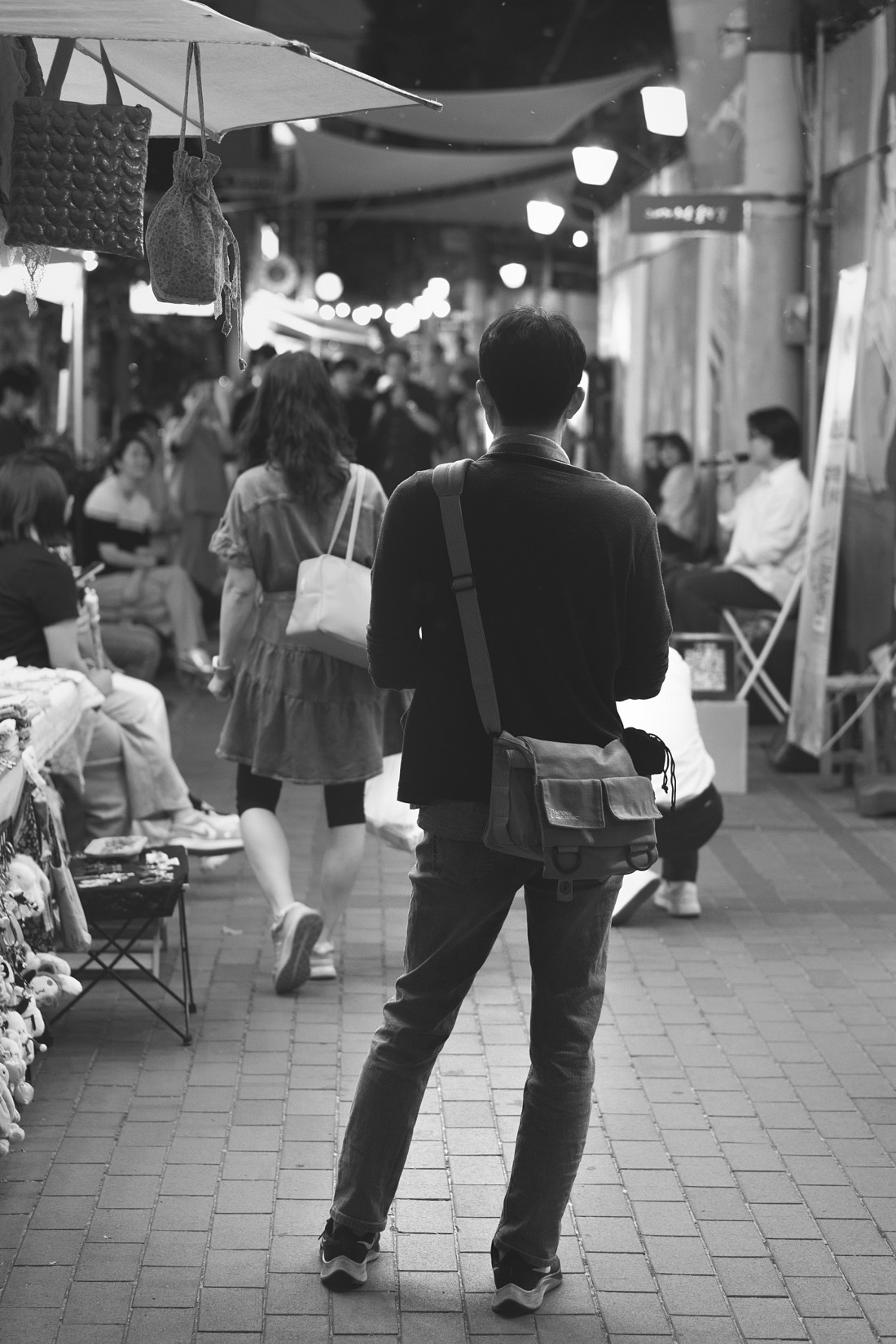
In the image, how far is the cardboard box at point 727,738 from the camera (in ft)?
28.8

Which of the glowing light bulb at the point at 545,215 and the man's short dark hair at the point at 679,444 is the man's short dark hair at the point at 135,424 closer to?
the man's short dark hair at the point at 679,444

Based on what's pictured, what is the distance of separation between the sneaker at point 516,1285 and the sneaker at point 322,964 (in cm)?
222

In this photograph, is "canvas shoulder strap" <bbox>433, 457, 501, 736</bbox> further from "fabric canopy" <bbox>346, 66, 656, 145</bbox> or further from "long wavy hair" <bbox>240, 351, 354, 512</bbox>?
"fabric canopy" <bbox>346, 66, 656, 145</bbox>

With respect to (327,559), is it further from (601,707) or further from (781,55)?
(781,55)

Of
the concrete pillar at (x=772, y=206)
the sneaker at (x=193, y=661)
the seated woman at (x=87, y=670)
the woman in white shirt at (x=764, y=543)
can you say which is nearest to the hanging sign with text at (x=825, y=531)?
the woman in white shirt at (x=764, y=543)

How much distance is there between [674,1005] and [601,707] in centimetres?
241

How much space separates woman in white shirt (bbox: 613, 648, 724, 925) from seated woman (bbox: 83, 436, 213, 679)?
14.9 ft

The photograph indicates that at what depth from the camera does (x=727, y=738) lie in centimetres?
888

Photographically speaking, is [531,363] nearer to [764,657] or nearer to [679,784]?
[679,784]

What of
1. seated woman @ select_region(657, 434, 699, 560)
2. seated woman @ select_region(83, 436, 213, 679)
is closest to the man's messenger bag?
seated woman @ select_region(83, 436, 213, 679)

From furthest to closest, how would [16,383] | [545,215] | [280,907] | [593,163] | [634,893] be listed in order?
[545,215], [593,163], [16,383], [634,893], [280,907]

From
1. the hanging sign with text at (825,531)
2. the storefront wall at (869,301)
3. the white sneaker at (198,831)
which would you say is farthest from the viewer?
the storefront wall at (869,301)

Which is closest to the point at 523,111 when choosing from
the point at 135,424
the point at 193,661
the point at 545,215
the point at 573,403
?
the point at 545,215

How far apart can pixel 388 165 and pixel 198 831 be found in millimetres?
17979
